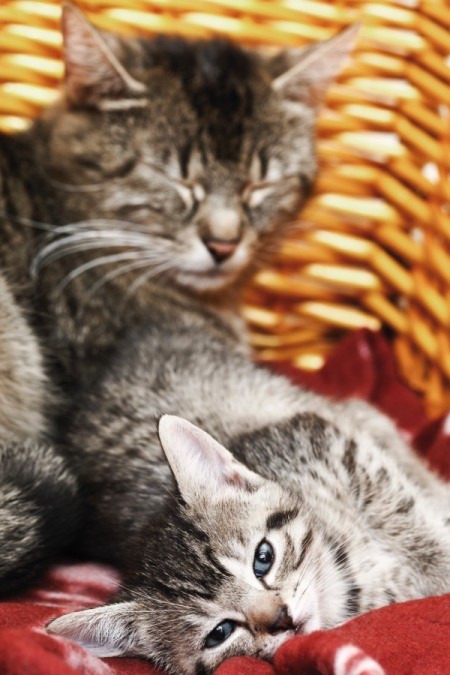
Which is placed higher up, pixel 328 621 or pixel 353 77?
pixel 353 77

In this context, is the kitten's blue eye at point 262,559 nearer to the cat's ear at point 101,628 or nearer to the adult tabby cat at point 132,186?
the cat's ear at point 101,628

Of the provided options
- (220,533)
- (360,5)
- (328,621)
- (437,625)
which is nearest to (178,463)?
(220,533)

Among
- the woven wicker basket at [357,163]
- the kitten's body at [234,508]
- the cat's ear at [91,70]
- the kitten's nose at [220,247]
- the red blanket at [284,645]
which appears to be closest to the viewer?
the red blanket at [284,645]

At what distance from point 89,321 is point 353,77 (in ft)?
3.22

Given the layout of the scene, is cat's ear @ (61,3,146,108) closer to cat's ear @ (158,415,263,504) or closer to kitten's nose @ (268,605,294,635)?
cat's ear @ (158,415,263,504)

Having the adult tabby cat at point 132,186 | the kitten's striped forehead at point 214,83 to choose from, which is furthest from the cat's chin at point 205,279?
the kitten's striped forehead at point 214,83

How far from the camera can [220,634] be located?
128 centimetres

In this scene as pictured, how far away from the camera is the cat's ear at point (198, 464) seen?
1.35 meters

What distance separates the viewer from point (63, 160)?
204 centimetres

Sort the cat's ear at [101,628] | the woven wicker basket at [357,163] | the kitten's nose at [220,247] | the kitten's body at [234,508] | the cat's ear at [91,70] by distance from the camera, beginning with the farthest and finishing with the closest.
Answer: the woven wicker basket at [357,163], the kitten's nose at [220,247], the cat's ear at [91,70], the kitten's body at [234,508], the cat's ear at [101,628]

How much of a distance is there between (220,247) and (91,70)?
19.8 inches

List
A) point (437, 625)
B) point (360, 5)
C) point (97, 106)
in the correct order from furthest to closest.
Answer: point (360, 5), point (97, 106), point (437, 625)

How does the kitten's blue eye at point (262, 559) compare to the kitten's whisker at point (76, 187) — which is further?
the kitten's whisker at point (76, 187)

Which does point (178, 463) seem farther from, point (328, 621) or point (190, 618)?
point (328, 621)
